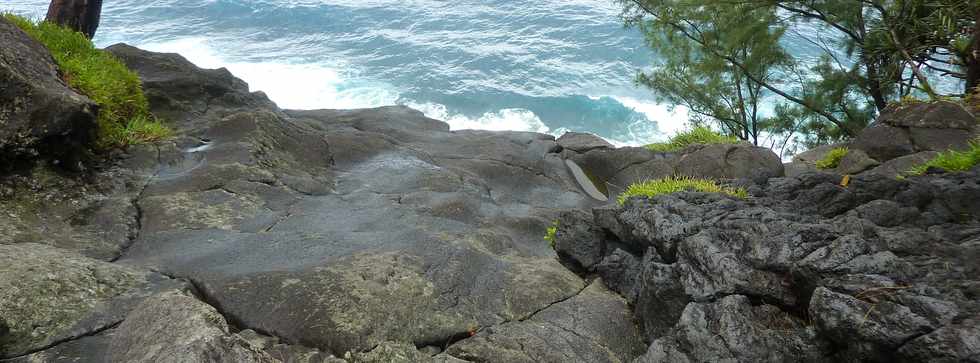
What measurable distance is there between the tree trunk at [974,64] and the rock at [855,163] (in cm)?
215

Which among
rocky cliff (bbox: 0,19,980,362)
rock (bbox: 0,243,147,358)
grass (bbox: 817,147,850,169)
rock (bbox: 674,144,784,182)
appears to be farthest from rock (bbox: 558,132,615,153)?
rock (bbox: 0,243,147,358)

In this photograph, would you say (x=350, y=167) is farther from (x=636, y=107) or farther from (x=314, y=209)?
(x=636, y=107)

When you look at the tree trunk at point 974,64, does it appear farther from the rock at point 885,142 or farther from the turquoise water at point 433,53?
the turquoise water at point 433,53

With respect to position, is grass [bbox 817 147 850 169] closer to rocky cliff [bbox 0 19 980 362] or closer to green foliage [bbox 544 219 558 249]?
rocky cliff [bbox 0 19 980 362]

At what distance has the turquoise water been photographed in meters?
34.3

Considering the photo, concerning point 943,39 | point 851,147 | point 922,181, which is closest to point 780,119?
point 851,147

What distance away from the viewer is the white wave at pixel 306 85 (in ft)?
117

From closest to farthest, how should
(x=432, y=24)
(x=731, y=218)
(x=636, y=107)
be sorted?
1. (x=731, y=218)
2. (x=636, y=107)
3. (x=432, y=24)

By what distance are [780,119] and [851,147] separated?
751cm

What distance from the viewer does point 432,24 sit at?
4894cm

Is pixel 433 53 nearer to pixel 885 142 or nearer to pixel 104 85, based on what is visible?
pixel 885 142

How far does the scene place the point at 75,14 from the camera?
459 inches

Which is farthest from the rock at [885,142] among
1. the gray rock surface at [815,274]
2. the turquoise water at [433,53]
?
the turquoise water at [433,53]

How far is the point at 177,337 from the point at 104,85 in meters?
7.48
